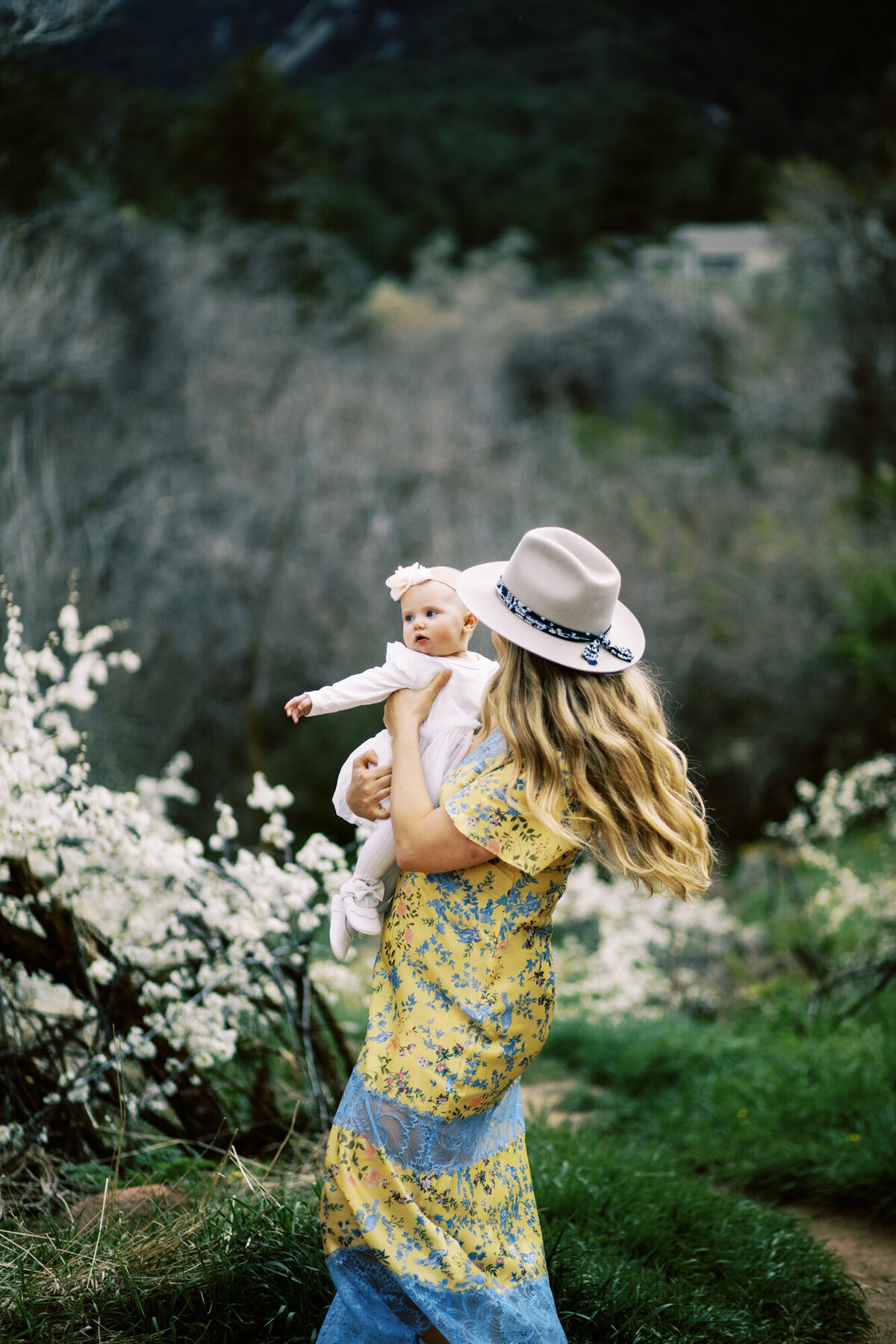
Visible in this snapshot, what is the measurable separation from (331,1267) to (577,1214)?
1.18m

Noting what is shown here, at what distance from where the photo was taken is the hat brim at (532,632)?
1.97 metres

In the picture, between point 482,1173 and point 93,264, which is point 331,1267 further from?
point 93,264

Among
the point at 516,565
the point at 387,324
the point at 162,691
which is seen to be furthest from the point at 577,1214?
the point at 387,324

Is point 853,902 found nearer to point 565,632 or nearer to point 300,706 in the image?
point 565,632

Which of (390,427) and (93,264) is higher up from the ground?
(93,264)

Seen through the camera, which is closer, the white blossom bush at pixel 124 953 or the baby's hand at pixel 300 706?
the baby's hand at pixel 300 706

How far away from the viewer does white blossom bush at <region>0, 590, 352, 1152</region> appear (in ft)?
9.43

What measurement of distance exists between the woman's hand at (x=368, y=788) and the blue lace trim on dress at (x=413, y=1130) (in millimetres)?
492

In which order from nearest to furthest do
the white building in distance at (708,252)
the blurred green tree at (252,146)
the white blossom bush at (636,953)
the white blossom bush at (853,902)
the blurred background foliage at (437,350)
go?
the white blossom bush at (853,902) → the white blossom bush at (636,953) → the blurred background foliage at (437,350) → the blurred green tree at (252,146) → the white building in distance at (708,252)

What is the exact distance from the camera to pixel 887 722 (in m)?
11.4

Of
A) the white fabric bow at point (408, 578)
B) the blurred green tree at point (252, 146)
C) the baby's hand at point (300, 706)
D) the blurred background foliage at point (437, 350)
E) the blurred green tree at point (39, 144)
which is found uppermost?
the blurred green tree at point (39, 144)

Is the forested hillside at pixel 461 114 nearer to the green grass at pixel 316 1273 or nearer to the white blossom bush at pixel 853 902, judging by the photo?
the white blossom bush at pixel 853 902

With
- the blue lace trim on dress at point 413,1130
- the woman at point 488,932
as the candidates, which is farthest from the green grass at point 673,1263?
the blue lace trim on dress at point 413,1130

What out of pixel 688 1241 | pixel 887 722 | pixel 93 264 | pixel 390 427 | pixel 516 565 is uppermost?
pixel 516 565
